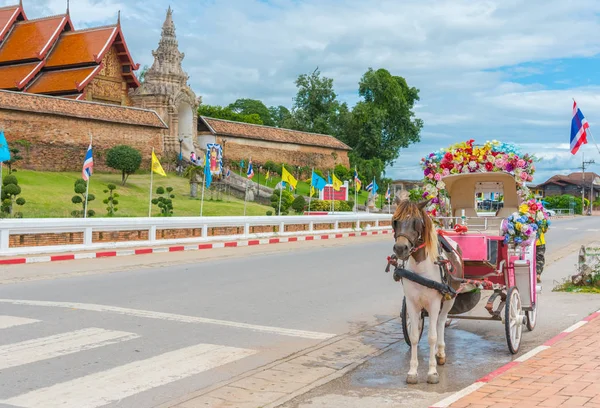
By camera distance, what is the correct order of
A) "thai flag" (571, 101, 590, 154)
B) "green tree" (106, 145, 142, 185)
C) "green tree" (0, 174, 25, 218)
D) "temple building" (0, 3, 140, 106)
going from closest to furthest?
"thai flag" (571, 101, 590, 154)
"green tree" (0, 174, 25, 218)
"green tree" (106, 145, 142, 185)
"temple building" (0, 3, 140, 106)

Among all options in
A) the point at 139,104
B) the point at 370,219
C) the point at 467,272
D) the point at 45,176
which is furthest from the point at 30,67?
the point at 467,272

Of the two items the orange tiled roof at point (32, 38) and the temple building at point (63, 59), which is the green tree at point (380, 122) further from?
the orange tiled roof at point (32, 38)

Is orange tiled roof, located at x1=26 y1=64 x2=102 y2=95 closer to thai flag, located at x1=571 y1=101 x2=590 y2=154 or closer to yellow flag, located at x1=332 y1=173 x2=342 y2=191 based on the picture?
yellow flag, located at x1=332 y1=173 x2=342 y2=191

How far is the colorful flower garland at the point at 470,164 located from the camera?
9648 millimetres

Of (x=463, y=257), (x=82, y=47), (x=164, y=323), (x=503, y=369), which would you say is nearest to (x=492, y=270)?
(x=463, y=257)

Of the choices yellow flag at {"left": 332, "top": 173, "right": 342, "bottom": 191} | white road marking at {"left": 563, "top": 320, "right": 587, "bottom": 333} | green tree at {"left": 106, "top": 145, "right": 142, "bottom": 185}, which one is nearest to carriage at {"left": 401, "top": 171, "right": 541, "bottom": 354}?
white road marking at {"left": 563, "top": 320, "right": 587, "bottom": 333}

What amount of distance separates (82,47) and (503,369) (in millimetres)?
48434

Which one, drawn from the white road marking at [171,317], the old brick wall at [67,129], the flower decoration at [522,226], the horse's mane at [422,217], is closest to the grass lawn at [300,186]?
the old brick wall at [67,129]

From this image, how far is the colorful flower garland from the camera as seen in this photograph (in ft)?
31.7

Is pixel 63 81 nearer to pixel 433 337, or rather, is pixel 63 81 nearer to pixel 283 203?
pixel 283 203

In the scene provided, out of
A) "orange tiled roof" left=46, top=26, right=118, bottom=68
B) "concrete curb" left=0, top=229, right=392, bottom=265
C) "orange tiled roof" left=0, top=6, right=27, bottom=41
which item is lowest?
"concrete curb" left=0, top=229, right=392, bottom=265

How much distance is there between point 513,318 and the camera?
8133mm

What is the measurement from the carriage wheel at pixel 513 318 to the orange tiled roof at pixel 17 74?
45.4 metres

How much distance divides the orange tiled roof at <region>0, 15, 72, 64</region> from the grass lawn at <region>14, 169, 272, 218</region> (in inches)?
502
